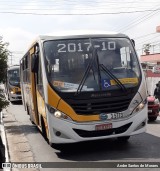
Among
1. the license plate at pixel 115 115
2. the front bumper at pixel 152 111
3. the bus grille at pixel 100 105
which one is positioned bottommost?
the front bumper at pixel 152 111

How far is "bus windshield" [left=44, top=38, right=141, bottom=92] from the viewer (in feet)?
26.9

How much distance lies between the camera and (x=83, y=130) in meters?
7.93

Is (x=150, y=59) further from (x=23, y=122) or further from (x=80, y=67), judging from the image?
(x=80, y=67)

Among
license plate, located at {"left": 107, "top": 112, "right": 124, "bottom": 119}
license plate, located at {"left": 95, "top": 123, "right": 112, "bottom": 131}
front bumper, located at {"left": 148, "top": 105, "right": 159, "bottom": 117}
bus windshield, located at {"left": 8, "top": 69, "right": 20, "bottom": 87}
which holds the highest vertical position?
bus windshield, located at {"left": 8, "top": 69, "right": 20, "bottom": 87}

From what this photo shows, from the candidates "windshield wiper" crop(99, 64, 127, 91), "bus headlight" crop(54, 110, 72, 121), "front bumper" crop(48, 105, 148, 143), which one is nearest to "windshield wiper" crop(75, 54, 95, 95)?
"windshield wiper" crop(99, 64, 127, 91)

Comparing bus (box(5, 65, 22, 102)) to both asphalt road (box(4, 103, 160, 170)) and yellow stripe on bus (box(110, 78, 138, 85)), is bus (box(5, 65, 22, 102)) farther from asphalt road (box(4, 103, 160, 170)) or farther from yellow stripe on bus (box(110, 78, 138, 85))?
yellow stripe on bus (box(110, 78, 138, 85))

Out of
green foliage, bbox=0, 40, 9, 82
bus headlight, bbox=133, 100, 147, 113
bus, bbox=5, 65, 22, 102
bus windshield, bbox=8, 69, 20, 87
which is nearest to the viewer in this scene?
bus headlight, bbox=133, 100, 147, 113

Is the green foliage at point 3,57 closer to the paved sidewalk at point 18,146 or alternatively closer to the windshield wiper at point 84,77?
the paved sidewalk at point 18,146

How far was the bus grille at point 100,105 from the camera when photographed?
7.94m

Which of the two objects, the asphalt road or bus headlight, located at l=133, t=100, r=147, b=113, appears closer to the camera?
the asphalt road

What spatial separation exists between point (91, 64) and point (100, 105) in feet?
3.23

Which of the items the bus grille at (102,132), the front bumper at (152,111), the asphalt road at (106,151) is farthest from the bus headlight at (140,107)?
the front bumper at (152,111)

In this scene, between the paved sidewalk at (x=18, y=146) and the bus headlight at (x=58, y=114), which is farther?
the paved sidewalk at (x=18, y=146)

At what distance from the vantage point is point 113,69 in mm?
8453
